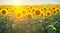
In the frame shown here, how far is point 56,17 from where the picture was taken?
169cm

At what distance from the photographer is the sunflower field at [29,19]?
1664 mm

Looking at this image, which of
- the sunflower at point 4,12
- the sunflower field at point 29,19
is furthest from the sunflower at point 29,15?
the sunflower at point 4,12

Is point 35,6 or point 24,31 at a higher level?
point 35,6

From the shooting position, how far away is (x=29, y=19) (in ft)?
5.50

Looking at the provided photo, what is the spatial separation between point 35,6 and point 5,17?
0.34 metres

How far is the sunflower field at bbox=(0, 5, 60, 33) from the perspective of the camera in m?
1.66

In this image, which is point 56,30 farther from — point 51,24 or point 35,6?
point 35,6

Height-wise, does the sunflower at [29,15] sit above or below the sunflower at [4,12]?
below

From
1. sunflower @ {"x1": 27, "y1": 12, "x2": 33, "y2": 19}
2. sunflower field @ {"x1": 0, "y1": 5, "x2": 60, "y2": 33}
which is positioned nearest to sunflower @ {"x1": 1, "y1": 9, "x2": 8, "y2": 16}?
sunflower field @ {"x1": 0, "y1": 5, "x2": 60, "y2": 33}

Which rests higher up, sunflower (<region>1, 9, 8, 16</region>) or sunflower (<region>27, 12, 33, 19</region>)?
sunflower (<region>1, 9, 8, 16</region>)

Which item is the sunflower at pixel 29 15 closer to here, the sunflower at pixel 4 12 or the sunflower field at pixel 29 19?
the sunflower field at pixel 29 19

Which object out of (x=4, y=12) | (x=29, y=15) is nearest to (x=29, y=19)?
(x=29, y=15)

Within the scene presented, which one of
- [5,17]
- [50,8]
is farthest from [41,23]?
[5,17]

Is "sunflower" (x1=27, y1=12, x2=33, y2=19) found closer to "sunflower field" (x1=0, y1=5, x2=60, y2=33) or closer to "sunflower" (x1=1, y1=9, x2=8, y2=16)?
"sunflower field" (x1=0, y1=5, x2=60, y2=33)
